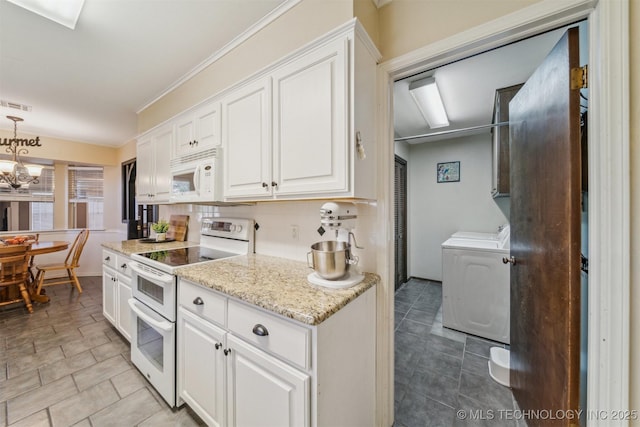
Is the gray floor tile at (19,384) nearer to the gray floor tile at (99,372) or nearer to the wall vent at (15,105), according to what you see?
the gray floor tile at (99,372)

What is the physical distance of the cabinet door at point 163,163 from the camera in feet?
7.85

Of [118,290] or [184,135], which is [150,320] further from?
[184,135]

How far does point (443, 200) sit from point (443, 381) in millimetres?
2926

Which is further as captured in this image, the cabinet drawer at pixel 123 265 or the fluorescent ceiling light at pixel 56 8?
the cabinet drawer at pixel 123 265

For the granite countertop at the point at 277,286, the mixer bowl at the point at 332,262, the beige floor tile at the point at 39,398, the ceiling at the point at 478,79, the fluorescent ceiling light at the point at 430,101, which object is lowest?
the beige floor tile at the point at 39,398

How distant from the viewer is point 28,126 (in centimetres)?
350

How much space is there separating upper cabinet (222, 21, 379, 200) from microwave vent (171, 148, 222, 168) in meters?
0.32

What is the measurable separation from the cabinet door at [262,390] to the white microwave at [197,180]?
112cm

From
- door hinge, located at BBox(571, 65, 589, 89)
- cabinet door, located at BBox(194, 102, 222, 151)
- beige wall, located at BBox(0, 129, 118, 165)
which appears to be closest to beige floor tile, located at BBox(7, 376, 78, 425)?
cabinet door, located at BBox(194, 102, 222, 151)

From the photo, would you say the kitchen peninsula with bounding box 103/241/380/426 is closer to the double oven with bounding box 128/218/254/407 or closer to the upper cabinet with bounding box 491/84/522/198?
the double oven with bounding box 128/218/254/407

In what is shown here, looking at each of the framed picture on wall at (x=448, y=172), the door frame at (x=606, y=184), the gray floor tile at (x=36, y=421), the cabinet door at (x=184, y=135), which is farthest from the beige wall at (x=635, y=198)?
the framed picture on wall at (x=448, y=172)

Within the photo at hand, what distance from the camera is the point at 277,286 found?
120 centimetres

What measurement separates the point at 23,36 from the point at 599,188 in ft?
11.5

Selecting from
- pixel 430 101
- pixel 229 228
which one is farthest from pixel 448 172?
pixel 229 228
